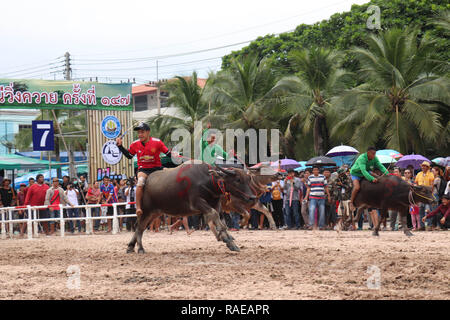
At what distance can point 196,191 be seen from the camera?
10992 mm

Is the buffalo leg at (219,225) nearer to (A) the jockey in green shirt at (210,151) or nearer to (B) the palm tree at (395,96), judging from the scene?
(A) the jockey in green shirt at (210,151)

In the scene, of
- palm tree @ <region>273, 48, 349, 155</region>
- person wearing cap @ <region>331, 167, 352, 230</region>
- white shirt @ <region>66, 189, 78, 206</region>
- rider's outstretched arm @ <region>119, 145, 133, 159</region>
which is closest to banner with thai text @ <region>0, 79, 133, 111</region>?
white shirt @ <region>66, 189, 78, 206</region>

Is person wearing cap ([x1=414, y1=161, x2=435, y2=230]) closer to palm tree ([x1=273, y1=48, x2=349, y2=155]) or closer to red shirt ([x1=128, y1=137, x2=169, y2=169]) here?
red shirt ([x1=128, y1=137, x2=169, y2=169])

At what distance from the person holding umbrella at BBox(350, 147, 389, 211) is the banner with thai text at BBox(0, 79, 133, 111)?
1417 cm

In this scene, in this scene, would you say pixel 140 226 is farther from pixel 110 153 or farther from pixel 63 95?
pixel 63 95

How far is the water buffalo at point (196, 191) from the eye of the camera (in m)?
11.0

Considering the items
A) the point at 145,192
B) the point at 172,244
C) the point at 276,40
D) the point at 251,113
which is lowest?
the point at 172,244

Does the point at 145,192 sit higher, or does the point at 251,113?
the point at 251,113

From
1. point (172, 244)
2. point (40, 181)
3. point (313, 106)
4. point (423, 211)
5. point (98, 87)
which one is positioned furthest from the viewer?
Answer: point (313, 106)

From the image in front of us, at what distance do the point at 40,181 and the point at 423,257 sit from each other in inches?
596

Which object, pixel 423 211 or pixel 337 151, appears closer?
pixel 423 211

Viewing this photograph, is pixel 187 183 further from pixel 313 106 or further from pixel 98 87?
pixel 313 106

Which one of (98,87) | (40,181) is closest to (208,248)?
(40,181)

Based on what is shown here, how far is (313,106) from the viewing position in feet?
96.7
